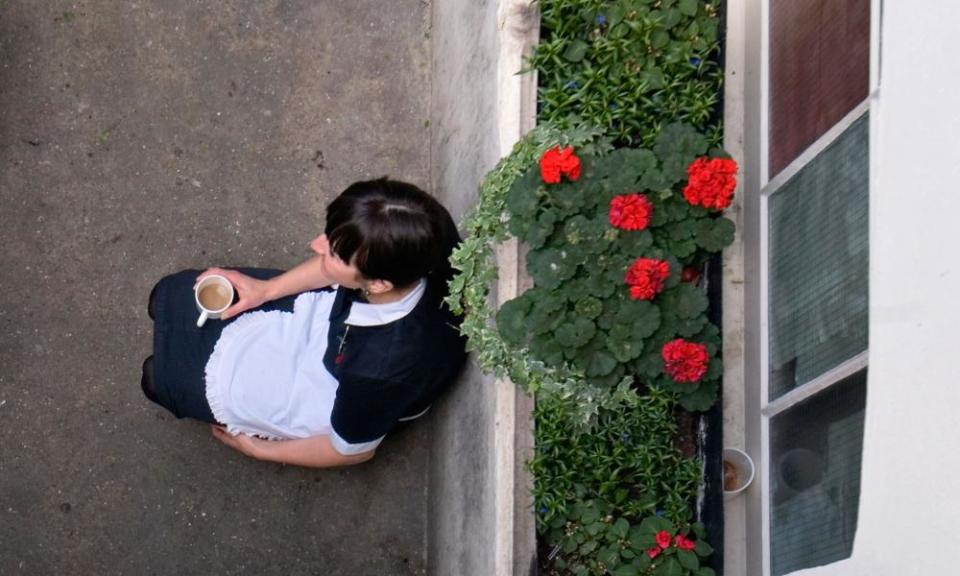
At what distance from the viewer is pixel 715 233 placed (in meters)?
2.22

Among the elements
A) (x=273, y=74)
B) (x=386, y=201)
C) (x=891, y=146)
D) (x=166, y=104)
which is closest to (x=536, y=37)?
(x=386, y=201)

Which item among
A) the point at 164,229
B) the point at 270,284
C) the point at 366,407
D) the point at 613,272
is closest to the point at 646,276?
the point at 613,272

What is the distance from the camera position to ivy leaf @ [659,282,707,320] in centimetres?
221

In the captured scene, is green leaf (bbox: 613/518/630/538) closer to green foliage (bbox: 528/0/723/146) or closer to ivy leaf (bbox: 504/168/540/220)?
ivy leaf (bbox: 504/168/540/220)

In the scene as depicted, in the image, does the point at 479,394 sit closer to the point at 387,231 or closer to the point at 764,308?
the point at 387,231

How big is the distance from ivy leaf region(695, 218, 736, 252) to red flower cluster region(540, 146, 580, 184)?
14.4 inches

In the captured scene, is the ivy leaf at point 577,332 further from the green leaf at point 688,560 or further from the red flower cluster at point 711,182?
the green leaf at point 688,560

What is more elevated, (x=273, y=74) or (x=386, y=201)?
(x=273, y=74)

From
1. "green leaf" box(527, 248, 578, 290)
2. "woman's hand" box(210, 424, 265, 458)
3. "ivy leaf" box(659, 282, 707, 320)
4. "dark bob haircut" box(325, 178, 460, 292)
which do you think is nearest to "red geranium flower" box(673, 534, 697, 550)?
"ivy leaf" box(659, 282, 707, 320)

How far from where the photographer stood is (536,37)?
245 centimetres

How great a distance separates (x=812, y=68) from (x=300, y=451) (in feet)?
6.27

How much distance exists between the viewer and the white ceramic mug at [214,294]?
9.04 ft

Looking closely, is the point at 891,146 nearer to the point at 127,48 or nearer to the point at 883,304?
the point at 883,304

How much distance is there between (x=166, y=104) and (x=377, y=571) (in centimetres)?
202
